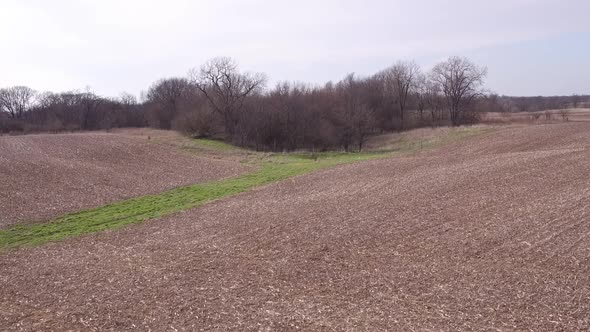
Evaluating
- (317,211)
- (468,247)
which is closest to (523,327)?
(468,247)

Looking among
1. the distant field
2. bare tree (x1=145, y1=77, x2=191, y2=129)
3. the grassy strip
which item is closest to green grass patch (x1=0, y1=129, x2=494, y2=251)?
the grassy strip

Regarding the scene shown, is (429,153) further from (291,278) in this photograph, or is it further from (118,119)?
(118,119)

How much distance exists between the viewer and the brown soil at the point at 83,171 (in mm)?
21625

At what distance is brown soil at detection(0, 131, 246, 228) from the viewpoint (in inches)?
851

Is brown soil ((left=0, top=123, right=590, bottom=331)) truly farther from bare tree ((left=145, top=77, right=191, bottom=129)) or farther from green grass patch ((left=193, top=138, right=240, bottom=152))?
bare tree ((left=145, top=77, right=191, bottom=129))

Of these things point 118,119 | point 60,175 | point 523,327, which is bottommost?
point 523,327

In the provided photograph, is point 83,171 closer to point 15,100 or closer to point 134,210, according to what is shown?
point 134,210

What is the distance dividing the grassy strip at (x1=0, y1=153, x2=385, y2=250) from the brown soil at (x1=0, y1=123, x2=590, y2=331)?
1213 mm

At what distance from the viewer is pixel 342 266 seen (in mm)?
12250

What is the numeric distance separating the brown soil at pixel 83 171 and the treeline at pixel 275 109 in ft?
52.4

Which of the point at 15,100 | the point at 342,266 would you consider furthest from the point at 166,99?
the point at 342,266

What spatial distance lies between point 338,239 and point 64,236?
29.6 ft

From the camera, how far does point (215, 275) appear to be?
11.9m

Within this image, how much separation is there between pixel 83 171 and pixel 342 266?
21.4 metres
